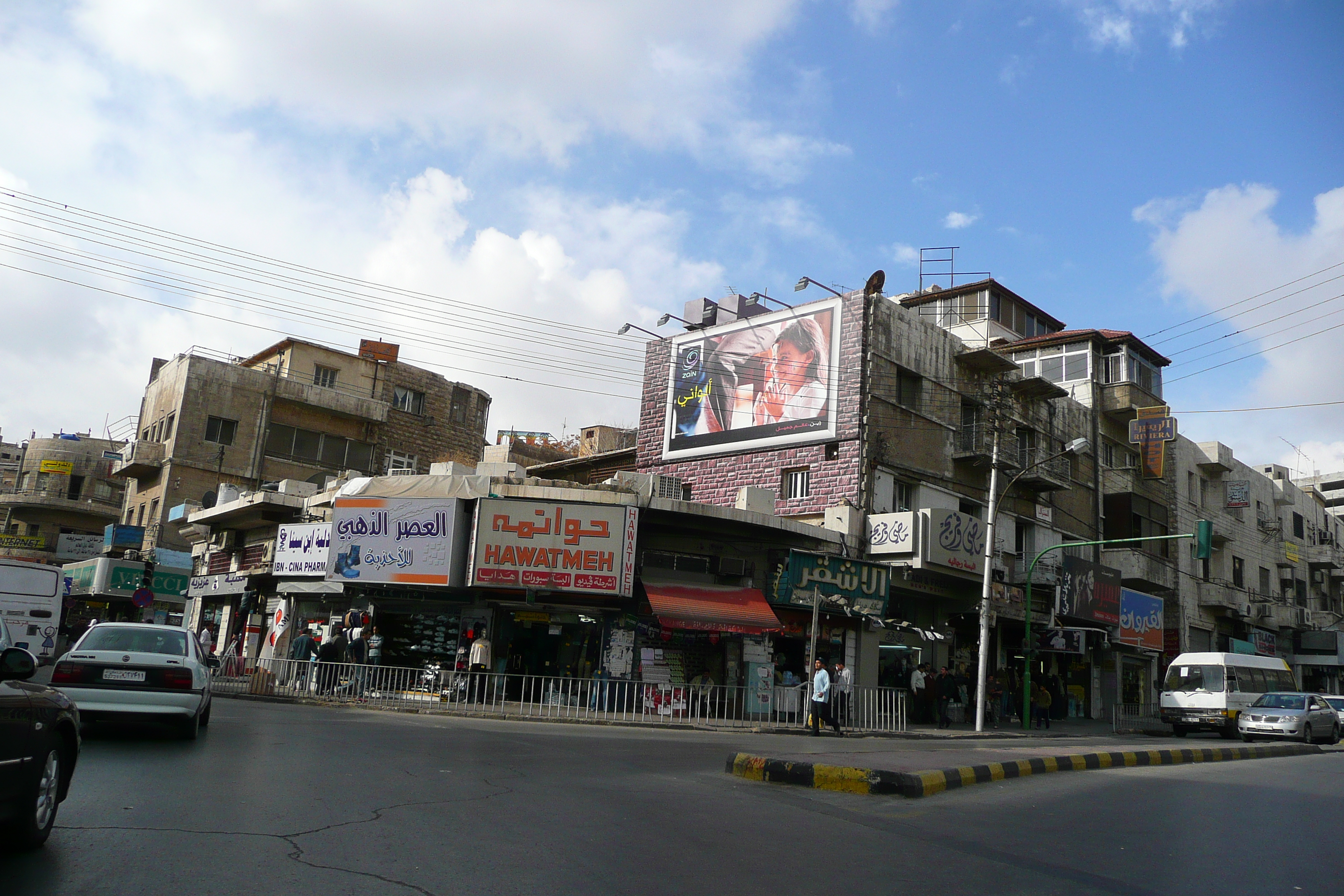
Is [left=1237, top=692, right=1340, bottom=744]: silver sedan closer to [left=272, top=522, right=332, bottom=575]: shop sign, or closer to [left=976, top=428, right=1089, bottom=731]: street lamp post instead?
[left=976, top=428, right=1089, bottom=731]: street lamp post

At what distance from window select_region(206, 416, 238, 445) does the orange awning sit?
982 inches

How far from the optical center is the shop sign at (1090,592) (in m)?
30.8

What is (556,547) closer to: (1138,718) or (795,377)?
(795,377)

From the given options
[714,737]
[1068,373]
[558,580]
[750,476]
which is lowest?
[714,737]

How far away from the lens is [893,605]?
28547 mm

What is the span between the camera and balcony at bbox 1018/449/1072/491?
32125 millimetres

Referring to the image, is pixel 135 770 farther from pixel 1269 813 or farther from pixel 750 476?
Result: pixel 750 476

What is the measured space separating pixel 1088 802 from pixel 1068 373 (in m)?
31.2

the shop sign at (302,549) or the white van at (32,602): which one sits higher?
the shop sign at (302,549)

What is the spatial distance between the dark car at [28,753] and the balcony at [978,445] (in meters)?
27.1

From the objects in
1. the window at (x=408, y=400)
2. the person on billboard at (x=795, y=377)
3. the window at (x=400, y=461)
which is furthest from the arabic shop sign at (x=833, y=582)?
the window at (x=408, y=400)

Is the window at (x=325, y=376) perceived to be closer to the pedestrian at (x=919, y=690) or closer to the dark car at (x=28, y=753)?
the pedestrian at (x=919, y=690)

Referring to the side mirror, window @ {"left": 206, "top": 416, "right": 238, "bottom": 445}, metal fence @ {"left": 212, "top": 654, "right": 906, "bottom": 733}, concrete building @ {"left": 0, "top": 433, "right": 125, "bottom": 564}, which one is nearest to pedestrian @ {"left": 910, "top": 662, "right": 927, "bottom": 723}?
metal fence @ {"left": 212, "top": 654, "right": 906, "bottom": 733}

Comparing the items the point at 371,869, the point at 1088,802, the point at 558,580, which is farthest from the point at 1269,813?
the point at 558,580
